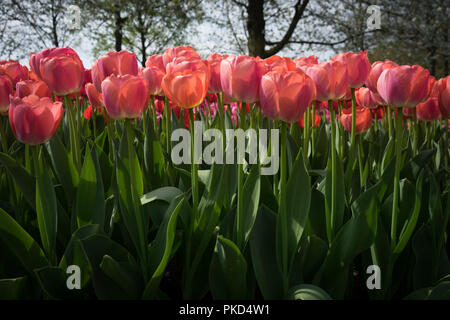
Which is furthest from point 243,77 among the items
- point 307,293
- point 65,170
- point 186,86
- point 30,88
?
point 30,88

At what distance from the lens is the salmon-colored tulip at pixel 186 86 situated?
3.17ft

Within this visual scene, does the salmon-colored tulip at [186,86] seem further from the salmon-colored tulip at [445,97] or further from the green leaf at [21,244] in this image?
the salmon-colored tulip at [445,97]

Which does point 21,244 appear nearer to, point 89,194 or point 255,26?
point 89,194

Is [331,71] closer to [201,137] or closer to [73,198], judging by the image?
[201,137]

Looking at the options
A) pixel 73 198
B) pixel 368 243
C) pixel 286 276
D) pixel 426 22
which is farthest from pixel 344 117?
pixel 426 22

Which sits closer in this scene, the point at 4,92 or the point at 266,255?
the point at 266,255

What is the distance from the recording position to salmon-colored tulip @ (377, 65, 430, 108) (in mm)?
1030

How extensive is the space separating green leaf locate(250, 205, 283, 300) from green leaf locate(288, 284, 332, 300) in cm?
6

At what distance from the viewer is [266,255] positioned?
1.03 metres

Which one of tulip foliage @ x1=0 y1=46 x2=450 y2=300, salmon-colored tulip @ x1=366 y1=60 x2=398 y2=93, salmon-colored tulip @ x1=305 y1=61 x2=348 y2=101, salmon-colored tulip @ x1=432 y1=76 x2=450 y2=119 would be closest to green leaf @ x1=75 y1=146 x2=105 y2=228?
tulip foliage @ x1=0 y1=46 x2=450 y2=300

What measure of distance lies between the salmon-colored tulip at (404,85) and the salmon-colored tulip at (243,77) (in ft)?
1.09

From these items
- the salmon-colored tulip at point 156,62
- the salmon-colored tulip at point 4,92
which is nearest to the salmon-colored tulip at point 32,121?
the salmon-colored tulip at point 4,92

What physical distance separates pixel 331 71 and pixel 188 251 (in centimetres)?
60

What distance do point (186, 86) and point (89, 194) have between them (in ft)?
1.38
